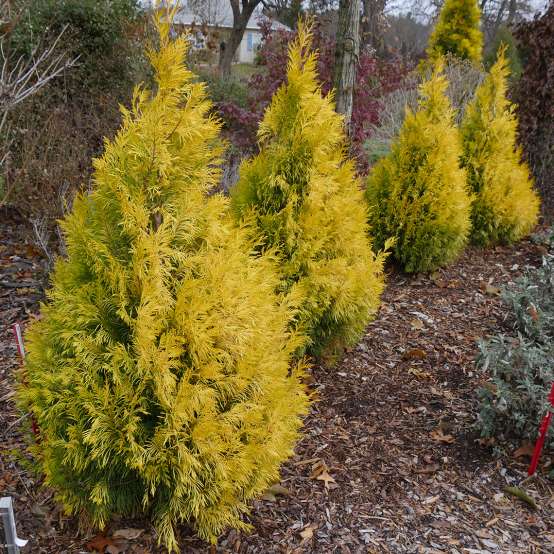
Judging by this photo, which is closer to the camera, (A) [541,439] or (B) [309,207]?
(A) [541,439]

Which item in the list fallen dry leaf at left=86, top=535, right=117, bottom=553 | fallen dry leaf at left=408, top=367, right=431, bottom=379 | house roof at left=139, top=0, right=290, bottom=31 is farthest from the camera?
house roof at left=139, top=0, right=290, bottom=31

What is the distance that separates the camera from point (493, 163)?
6.37 meters

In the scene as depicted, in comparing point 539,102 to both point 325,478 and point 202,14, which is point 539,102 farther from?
point 202,14

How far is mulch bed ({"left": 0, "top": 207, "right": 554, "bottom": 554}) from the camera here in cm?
257

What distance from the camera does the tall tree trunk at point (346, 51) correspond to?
5.38 metres

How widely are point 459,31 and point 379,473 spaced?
17.0 meters

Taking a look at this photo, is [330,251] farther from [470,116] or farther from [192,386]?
[470,116]

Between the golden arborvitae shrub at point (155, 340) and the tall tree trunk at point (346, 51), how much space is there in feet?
11.8

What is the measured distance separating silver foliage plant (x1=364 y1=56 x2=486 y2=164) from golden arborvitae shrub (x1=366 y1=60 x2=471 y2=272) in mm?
4104

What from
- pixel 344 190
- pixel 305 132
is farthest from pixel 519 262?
pixel 305 132

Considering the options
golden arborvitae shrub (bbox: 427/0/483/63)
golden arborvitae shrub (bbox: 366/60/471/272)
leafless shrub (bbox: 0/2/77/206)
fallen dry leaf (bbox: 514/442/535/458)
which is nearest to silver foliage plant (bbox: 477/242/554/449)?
fallen dry leaf (bbox: 514/442/535/458)

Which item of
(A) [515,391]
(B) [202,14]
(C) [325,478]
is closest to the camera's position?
(C) [325,478]

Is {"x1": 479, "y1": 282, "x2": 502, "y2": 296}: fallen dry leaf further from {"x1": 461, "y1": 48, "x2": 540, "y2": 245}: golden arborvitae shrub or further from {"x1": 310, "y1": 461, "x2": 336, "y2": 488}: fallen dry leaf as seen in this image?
{"x1": 310, "y1": 461, "x2": 336, "y2": 488}: fallen dry leaf

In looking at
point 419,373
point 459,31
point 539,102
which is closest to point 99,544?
point 419,373
